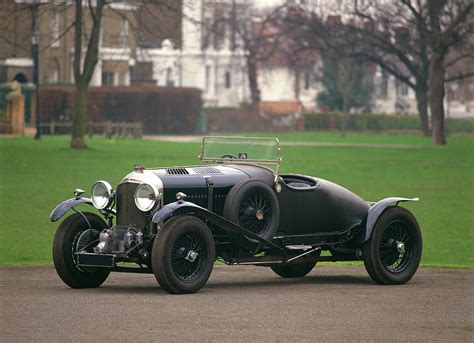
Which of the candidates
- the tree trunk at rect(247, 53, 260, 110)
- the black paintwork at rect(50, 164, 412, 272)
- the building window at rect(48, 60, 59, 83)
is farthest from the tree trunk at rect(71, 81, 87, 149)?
the tree trunk at rect(247, 53, 260, 110)

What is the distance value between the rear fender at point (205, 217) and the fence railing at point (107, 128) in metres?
48.7

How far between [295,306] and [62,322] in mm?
2112

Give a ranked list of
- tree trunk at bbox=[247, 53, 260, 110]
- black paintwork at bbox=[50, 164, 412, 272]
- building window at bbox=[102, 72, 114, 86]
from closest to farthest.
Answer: black paintwork at bbox=[50, 164, 412, 272]
building window at bbox=[102, 72, 114, 86]
tree trunk at bbox=[247, 53, 260, 110]

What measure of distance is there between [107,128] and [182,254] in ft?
172

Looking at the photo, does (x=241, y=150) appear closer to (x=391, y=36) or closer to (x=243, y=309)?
(x=243, y=309)

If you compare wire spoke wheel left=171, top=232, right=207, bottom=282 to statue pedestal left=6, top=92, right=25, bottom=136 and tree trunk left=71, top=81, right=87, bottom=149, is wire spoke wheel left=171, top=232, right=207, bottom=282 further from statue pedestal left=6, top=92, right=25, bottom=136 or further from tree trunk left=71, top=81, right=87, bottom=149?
statue pedestal left=6, top=92, right=25, bottom=136

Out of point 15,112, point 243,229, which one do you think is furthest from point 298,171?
point 15,112

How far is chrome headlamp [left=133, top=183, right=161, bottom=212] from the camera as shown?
40.0ft

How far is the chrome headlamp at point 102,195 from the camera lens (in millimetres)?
12750

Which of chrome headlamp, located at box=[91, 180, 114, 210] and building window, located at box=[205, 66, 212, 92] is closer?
chrome headlamp, located at box=[91, 180, 114, 210]

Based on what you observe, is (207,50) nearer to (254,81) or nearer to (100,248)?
(254,81)

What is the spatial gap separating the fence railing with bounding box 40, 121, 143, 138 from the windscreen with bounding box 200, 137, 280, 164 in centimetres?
4716

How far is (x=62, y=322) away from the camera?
10.1 metres

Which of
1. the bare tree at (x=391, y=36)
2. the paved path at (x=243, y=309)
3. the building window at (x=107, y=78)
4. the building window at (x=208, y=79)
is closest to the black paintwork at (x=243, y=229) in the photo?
the paved path at (x=243, y=309)
